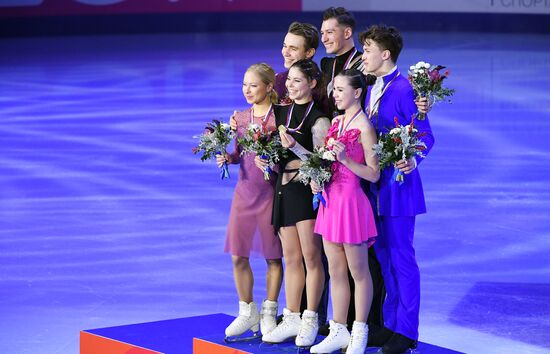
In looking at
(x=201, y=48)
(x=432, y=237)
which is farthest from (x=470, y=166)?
(x=201, y=48)

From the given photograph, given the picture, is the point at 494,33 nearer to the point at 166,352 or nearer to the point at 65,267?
the point at 65,267

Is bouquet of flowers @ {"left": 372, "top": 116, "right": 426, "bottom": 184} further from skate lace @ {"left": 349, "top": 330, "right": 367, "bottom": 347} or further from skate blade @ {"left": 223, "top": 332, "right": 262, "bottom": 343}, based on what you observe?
skate blade @ {"left": 223, "top": 332, "right": 262, "bottom": 343}

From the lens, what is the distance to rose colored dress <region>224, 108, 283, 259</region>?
16.8 ft

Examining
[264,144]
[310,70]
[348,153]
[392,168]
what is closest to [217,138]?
[264,144]

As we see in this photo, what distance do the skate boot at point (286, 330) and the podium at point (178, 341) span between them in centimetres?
3

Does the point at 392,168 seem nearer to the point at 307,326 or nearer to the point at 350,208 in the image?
the point at 350,208

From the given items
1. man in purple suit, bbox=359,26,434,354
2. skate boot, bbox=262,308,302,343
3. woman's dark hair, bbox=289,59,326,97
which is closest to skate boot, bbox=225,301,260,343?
skate boot, bbox=262,308,302,343

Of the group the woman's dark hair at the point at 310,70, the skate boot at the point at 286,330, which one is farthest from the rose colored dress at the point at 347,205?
the skate boot at the point at 286,330

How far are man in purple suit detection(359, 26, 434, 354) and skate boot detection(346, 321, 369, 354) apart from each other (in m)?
0.13

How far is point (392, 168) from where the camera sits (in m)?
4.82

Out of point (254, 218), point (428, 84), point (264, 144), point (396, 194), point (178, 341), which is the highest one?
point (428, 84)

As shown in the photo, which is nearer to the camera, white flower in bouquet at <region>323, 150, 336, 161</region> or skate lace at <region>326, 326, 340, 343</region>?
white flower in bouquet at <region>323, 150, 336, 161</region>

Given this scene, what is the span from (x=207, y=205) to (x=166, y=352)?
3.97 m

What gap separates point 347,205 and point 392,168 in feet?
0.94
